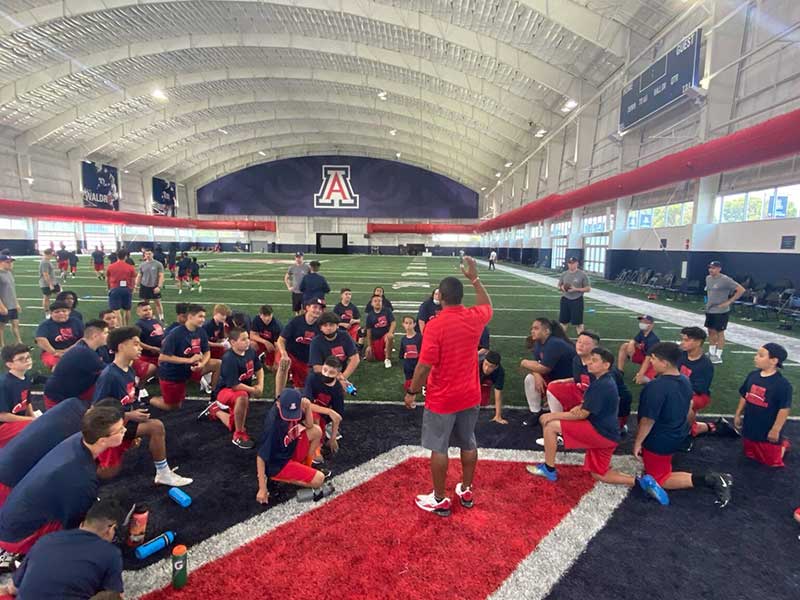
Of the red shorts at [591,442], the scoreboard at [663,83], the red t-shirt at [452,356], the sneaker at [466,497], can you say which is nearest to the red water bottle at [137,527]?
the red t-shirt at [452,356]

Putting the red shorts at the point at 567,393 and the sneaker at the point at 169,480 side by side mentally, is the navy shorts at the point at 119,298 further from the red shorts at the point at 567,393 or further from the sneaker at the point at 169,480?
the red shorts at the point at 567,393

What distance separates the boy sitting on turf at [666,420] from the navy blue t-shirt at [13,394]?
6646 millimetres

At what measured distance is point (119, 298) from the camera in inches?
424

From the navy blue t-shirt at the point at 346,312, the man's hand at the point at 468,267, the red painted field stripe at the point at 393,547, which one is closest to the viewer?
the red painted field stripe at the point at 393,547

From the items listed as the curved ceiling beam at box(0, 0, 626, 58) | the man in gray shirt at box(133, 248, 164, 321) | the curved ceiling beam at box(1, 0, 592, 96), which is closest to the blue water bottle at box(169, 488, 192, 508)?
the man in gray shirt at box(133, 248, 164, 321)

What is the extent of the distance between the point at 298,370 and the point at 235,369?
1.34 meters

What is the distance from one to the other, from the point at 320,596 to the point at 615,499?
3047 millimetres

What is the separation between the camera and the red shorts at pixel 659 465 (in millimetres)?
4531

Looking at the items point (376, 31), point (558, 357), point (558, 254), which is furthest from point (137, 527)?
point (558, 254)

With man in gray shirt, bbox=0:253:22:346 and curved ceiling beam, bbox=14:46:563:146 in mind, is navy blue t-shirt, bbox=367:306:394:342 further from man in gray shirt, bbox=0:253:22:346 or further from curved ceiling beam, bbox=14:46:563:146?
curved ceiling beam, bbox=14:46:563:146

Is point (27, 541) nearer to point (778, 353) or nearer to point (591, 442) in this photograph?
point (591, 442)

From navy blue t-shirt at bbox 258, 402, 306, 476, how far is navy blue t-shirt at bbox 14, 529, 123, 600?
1.68 metres

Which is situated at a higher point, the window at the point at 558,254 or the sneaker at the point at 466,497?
the window at the point at 558,254

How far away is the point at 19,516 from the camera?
2.91 metres
